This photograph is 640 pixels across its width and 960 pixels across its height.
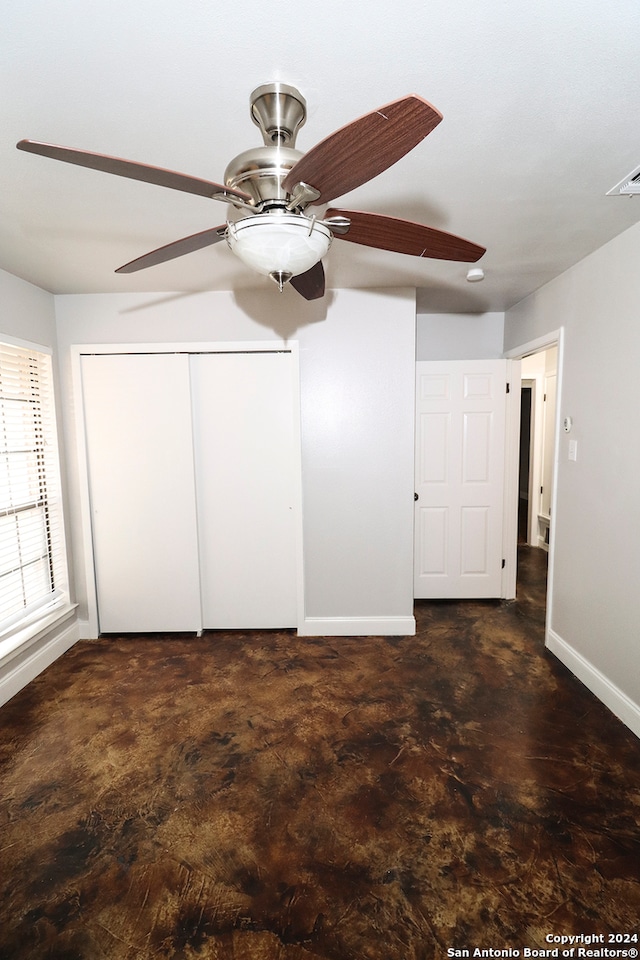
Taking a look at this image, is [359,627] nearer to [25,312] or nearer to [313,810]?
[313,810]

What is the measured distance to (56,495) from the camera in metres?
3.06

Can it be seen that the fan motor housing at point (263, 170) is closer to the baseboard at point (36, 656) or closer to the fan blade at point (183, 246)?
the fan blade at point (183, 246)

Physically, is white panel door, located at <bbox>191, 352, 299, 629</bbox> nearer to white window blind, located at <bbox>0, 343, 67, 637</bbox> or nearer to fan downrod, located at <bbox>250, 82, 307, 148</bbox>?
white window blind, located at <bbox>0, 343, 67, 637</bbox>

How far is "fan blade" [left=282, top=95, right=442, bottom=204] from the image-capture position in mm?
802

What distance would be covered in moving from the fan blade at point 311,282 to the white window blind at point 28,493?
1990 mm

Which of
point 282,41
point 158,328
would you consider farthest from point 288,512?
point 282,41

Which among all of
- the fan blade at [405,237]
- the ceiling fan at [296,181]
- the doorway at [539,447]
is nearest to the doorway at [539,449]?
the doorway at [539,447]

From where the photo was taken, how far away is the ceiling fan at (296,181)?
2.84ft

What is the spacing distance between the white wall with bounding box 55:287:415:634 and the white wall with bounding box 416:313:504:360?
0.85m

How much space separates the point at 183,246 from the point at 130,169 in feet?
1.55

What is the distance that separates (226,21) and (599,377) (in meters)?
2.35

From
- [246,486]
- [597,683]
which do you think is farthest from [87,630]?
[597,683]

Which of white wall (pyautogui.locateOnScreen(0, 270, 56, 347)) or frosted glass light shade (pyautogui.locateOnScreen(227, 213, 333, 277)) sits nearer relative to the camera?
frosted glass light shade (pyautogui.locateOnScreen(227, 213, 333, 277))

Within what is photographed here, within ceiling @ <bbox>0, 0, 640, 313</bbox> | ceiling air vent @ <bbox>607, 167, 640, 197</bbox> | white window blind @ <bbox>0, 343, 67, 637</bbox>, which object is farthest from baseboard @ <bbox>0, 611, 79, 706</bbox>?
ceiling air vent @ <bbox>607, 167, 640, 197</bbox>
